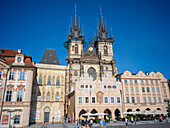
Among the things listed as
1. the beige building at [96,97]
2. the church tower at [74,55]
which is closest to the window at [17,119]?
the beige building at [96,97]

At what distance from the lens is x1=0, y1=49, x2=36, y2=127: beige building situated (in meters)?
28.8

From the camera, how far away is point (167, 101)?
48.2 m

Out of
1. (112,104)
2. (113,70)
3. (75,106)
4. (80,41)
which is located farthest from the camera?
(80,41)

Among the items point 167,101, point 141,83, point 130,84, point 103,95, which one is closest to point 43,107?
point 103,95

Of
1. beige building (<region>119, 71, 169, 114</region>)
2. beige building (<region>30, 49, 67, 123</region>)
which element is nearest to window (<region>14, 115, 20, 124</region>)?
beige building (<region>30, 49, 67, 123</region>)

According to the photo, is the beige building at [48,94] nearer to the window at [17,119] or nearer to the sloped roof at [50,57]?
the sloped roof at [50,57]

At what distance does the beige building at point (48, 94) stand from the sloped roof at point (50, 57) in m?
2.04

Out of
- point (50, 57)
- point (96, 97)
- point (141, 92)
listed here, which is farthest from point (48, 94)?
point (141, 92)

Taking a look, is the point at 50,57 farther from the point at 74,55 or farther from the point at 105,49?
the point at 105,49

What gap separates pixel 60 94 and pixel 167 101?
33096mm

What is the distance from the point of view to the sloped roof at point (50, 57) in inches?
2044

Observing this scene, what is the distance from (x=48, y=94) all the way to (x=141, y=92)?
26533 mm

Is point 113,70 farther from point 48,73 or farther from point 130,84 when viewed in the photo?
point 48,73

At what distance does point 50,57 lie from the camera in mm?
53469
